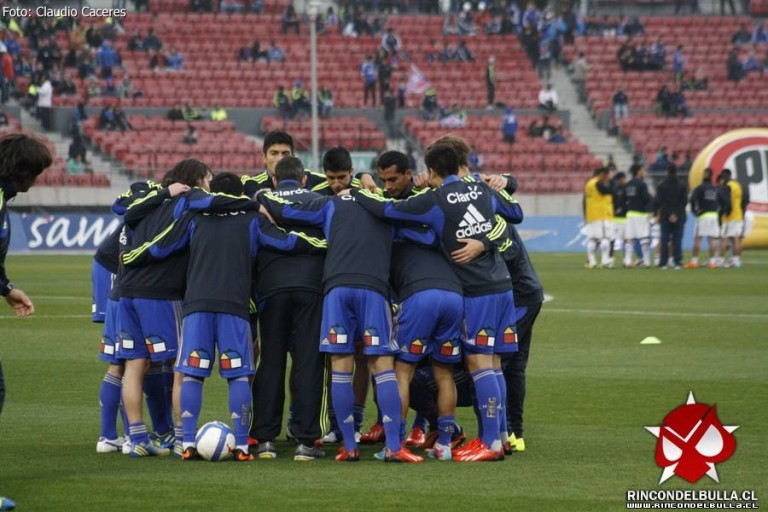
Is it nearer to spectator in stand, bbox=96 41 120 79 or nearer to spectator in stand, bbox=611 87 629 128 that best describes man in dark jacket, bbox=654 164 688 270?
spectator in stand, bbox=611 87 629 128

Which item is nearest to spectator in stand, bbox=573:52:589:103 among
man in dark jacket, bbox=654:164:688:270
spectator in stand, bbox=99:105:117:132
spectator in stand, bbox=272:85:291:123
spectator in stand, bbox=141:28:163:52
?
spectator in stand, bbox=272:85:291:123

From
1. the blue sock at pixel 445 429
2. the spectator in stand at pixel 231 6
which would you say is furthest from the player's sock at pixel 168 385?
the spectator in stand at pixel 231 6

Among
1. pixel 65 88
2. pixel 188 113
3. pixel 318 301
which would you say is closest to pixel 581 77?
pixel 188 113

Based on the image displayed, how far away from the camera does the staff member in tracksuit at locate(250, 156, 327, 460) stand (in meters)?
9.79

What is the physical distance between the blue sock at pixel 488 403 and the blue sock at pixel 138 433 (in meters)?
2.36

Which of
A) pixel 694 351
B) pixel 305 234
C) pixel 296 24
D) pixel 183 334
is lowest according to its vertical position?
pixel 694 351

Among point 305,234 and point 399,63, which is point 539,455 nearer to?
point 305,234

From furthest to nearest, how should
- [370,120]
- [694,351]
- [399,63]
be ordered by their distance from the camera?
[399,63], [370,120], [694,351]

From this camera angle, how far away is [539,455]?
9.77 meters

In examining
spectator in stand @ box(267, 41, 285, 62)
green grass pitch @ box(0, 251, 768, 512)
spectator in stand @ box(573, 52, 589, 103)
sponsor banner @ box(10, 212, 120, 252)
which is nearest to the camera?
green grass pitch @ box(0, 251, 768, 512)

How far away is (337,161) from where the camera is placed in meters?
10.0

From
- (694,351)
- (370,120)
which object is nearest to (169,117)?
(370,120)

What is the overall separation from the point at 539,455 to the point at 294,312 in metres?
1.98

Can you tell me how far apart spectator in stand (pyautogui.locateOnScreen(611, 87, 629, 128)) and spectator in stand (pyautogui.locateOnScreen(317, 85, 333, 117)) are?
9752 mm
